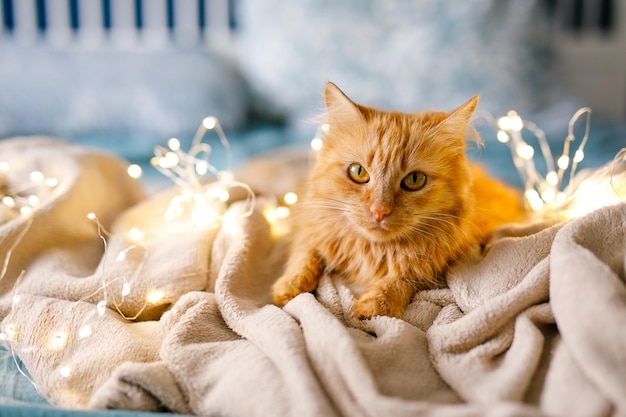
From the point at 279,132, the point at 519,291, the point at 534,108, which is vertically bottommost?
the point at 279,132

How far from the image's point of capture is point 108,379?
94 centimetres

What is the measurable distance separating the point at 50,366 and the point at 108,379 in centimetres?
14

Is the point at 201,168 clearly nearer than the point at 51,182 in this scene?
No

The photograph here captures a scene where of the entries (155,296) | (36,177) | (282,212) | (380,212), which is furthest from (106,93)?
(380,212)

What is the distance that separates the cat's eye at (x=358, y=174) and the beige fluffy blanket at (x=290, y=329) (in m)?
0.22

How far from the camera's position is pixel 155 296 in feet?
3.82

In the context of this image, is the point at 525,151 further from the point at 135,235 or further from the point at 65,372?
the point at 65,372

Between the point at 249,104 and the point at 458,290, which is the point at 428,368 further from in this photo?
the point at 249,104

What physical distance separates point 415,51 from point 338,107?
1606 millimetres

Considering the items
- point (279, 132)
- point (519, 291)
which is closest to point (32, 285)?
point (519, 291)

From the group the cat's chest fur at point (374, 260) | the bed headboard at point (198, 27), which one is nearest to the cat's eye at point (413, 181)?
the cat's chest fur at point (374, 260)

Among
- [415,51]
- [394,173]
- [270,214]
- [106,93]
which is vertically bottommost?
[106,93]

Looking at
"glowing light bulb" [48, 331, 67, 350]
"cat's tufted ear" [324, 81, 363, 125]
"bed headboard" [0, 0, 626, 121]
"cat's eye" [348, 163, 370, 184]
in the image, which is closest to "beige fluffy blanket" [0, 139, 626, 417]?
"glowing light bulb" [48, 331, 67, 350]

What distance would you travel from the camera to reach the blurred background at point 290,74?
250cm
